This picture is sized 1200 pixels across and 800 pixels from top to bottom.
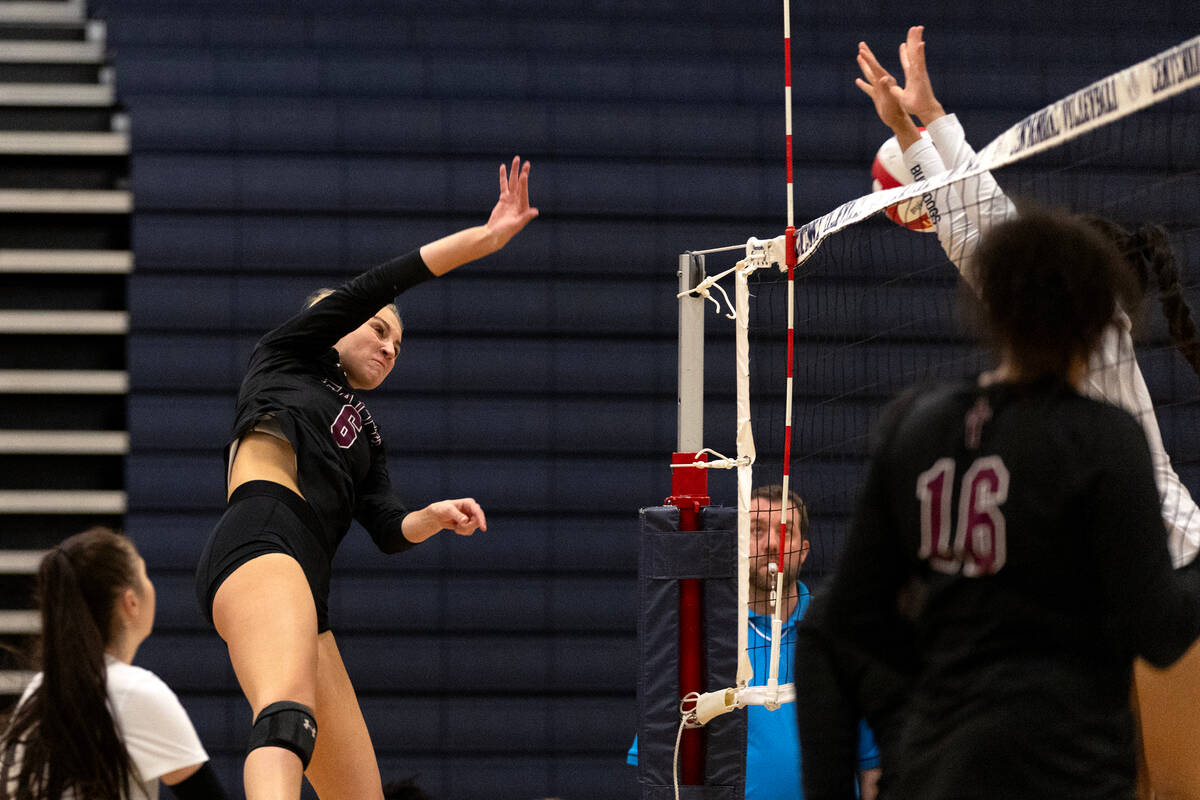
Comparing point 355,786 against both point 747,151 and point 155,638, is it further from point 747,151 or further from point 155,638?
point 747,151

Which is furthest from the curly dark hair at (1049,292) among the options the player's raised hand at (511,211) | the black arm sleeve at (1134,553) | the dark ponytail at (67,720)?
the dark ponytail at (67,720)

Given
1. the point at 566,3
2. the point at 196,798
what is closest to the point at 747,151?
the point at 566,3

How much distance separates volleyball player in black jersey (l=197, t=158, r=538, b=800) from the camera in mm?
2355

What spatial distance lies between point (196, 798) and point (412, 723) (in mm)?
3014

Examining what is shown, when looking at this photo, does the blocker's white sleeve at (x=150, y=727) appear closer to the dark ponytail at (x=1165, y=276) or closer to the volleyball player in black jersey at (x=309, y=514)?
the volleyball player in black jersey at (x=309, y=514)

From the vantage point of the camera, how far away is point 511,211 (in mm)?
2742

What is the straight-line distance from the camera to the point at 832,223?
9.60 feet

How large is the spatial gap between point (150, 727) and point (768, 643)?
155 centimetres

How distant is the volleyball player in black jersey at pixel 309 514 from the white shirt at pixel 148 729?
0.16 meters

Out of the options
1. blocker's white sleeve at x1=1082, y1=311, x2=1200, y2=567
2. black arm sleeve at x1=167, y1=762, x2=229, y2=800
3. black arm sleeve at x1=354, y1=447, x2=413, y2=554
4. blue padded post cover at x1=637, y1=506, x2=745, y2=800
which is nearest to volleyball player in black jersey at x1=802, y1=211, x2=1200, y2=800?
blocker's white sleeve at x1=1082, y1=311, x2=1200, y2=567

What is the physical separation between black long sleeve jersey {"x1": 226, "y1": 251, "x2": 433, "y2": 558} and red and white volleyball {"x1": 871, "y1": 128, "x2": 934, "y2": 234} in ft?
3.39

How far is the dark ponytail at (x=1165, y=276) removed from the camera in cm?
219

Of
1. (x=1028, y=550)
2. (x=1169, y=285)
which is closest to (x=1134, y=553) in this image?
(x=1028, y=550)

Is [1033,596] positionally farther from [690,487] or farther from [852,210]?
[690,487]
